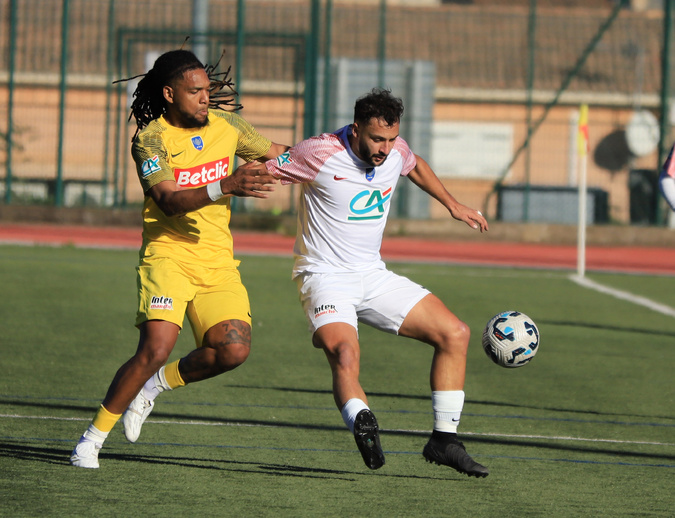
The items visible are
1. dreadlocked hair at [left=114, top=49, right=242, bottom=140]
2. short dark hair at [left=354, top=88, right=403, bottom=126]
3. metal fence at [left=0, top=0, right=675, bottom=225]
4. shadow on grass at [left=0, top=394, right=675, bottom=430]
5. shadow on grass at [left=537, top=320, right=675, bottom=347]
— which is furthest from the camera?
metal fence at [left=0, top=0, right=675, bottom=225]

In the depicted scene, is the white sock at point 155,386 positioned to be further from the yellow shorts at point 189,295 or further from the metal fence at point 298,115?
the metal fence at point 298,115

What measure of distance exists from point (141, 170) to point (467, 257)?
607 inches

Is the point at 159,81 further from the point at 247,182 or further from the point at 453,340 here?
the point at 453,340

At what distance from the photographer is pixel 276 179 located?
237 inches

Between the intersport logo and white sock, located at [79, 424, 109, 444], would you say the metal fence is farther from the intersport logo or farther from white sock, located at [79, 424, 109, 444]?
white sock, located at [79, 424, 109, 444]

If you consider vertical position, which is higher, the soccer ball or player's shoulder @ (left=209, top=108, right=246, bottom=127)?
player's shoulder @ (left=209, top=108, right=246, bottom=127)

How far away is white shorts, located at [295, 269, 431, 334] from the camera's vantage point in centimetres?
604

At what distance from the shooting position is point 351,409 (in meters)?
5.58

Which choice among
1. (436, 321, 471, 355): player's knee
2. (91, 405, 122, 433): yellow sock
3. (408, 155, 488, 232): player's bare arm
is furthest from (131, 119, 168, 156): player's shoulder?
(436, 321, 471, 355): player's knee

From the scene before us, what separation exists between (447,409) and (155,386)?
1.51 m

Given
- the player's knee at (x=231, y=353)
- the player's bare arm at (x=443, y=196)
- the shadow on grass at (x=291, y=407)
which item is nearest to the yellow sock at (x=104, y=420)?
the player's knee at (x=231, y=353)

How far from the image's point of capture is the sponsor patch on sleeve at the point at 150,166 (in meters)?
5.80

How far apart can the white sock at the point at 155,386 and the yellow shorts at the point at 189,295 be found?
1.00ft

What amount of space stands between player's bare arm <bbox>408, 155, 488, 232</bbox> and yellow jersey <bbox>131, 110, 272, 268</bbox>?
106 centimetres
